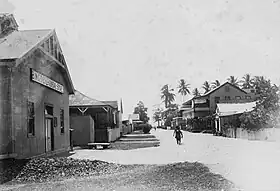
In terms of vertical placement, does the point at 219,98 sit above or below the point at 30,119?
above

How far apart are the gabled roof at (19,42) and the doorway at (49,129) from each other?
10.7ft

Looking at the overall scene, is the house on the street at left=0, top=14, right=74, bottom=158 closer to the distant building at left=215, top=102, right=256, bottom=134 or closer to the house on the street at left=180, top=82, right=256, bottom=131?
the distant building at left=215, top=102, right=256, bottom=134

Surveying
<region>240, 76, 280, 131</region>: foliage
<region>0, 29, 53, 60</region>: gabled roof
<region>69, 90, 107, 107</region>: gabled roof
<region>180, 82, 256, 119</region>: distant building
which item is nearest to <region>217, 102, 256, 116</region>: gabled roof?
<region>180, 82, 256, 119</region>: distant building

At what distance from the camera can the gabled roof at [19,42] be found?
1252cm

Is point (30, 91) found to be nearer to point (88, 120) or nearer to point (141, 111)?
point (88, 120)

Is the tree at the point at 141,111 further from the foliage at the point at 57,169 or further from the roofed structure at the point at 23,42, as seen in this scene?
the foliage at the point at 57,169

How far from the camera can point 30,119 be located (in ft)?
47.5

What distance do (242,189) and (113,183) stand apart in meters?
2.88

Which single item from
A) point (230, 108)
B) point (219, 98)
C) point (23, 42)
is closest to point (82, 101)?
point (23, 42)

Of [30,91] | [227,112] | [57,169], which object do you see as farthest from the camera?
[227,112]

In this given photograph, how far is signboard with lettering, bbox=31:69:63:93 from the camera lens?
581 inches

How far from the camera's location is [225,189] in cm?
784

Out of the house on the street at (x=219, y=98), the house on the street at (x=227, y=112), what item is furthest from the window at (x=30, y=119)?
the house on the street at (x=219, y=98)

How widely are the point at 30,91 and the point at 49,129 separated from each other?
4076 mm
